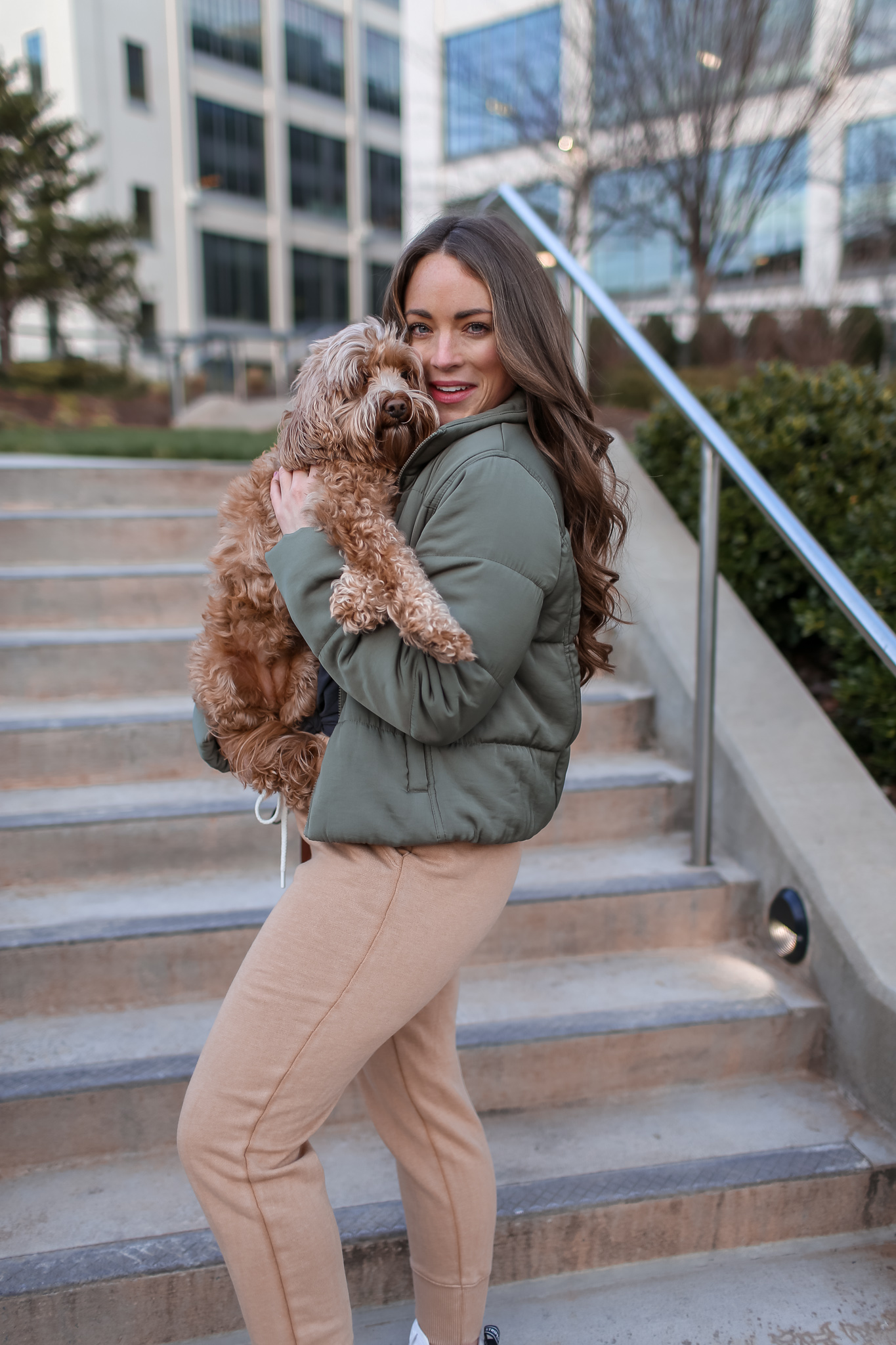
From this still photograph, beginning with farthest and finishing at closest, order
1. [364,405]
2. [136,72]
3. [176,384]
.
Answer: [136,72], [176,384], [364,405]

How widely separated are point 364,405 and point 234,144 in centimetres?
3252

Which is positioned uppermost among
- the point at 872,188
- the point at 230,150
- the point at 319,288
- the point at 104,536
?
the point at 230,150

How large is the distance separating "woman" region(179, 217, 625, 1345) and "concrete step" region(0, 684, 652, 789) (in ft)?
5.53

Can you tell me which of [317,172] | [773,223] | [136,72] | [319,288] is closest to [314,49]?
[317,172]

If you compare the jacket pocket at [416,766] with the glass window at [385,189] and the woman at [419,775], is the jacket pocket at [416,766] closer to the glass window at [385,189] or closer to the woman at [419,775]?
the woman at [419,775]

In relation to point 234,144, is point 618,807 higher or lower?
lower

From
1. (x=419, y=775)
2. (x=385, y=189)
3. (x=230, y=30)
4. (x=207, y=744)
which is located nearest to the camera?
(x=419, y=775)

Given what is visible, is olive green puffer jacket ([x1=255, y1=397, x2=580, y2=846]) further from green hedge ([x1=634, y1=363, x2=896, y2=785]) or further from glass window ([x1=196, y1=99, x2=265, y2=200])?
glass window ([x1=196, y1=99, x2=265, y2=200])

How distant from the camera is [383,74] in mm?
34094

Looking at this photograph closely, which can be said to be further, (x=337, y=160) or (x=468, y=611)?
(x=337, y=160)

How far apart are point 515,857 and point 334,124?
3645 cm

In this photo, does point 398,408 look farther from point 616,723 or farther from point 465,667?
point 616,723

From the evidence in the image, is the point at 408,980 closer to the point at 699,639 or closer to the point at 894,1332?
the point at 894,1332

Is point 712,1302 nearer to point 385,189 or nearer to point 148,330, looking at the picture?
point 148,330
